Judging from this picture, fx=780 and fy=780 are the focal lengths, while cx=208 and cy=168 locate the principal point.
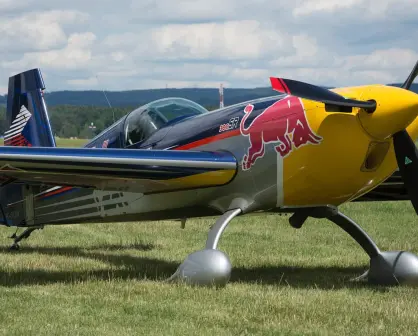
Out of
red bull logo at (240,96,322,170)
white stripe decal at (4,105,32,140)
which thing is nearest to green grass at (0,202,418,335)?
red bull logo at (240,96,322,170)

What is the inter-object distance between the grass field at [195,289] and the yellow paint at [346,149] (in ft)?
3.47

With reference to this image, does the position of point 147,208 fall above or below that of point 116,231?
above

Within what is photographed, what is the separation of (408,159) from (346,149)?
65 centimetres

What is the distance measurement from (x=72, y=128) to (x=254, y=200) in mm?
102918

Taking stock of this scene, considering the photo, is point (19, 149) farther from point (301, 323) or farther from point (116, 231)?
point (116, 231)

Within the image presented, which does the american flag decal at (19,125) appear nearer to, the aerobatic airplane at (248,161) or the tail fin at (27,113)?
the tail fin at (27,113)

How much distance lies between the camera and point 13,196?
1063cm

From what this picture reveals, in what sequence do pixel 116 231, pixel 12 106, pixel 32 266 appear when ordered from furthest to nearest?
pixel 116 231 < pixel 12 106 < pixel 32 266

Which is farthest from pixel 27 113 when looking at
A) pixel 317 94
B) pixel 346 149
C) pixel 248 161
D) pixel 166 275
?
pixel 346 149

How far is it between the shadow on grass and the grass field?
0.01 metres

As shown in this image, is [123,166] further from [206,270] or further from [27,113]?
[27,113]

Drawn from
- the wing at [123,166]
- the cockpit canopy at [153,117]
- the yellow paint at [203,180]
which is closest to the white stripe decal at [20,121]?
the cockpit canopy at [153,117]

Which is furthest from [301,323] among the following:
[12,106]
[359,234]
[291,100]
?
[12,106]

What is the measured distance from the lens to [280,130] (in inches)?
316
